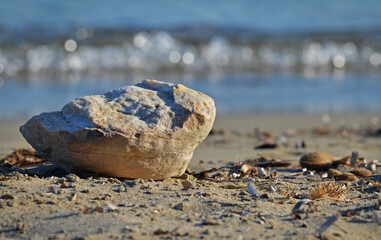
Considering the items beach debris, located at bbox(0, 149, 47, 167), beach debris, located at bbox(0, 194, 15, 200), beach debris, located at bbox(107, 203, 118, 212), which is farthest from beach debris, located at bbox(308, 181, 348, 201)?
beach debris, located at bbox(0, 149, 47, 167)

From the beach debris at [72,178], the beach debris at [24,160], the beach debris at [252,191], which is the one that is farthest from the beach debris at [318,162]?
the beach debris at [24,160]

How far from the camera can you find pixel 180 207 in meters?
2.56

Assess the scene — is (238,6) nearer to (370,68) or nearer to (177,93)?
(370,68)

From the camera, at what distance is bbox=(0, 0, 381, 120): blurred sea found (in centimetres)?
834

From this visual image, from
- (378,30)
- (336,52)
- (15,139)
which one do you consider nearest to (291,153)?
(15,139)

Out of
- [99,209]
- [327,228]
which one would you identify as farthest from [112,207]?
[327,228]

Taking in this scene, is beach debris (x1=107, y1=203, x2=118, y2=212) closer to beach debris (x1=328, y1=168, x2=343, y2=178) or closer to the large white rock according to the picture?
the large white rock

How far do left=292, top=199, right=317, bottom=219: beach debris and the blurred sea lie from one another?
4575 millimetres

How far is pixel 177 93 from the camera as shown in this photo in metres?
3.02

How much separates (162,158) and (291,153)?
1728 millimetres

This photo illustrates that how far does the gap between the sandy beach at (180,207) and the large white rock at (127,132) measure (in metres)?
0.09

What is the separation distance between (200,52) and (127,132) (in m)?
10.0

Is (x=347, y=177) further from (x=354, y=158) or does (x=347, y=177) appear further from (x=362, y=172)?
(x=354, y=158)

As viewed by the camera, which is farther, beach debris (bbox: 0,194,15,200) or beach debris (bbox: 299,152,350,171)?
beach debris (bbox: 299,152,350,171)
